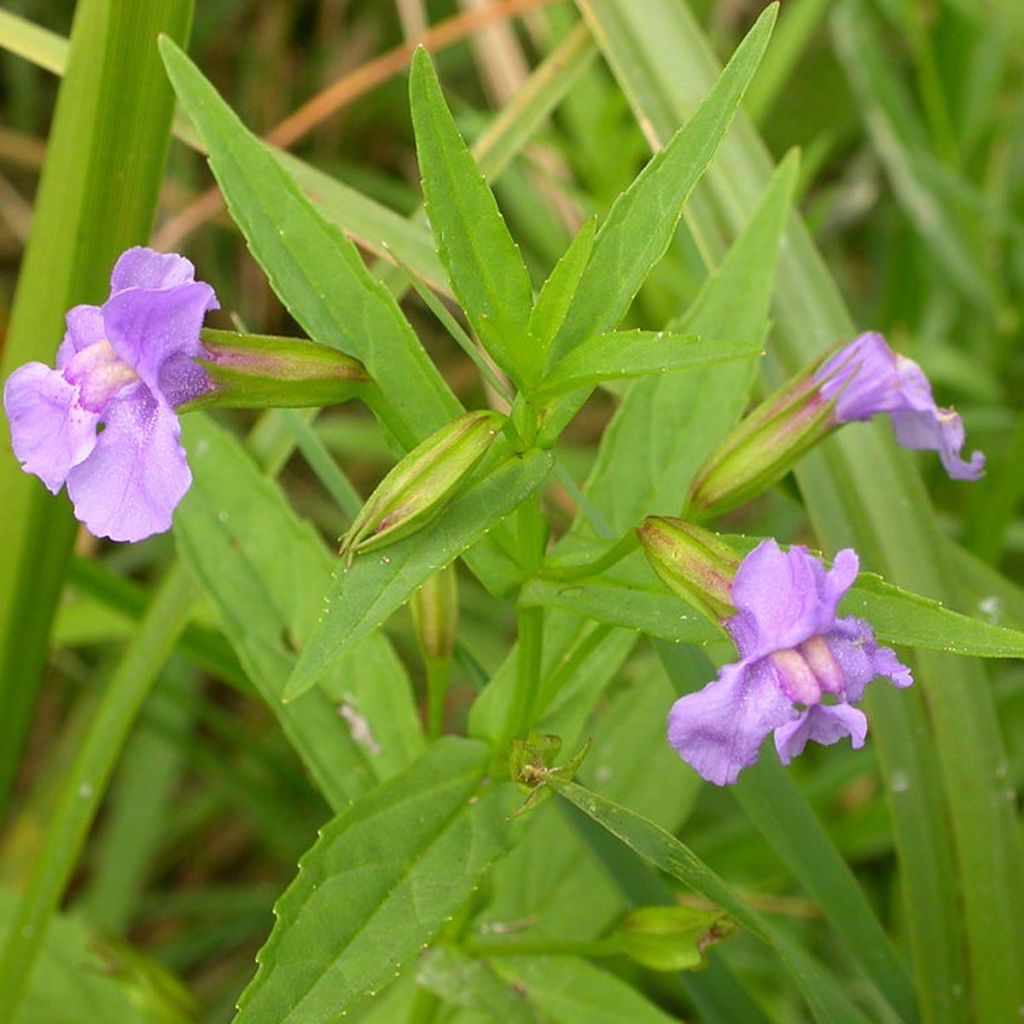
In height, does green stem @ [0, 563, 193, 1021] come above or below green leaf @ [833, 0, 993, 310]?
below

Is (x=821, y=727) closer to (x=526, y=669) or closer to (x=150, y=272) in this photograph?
(x=526, y=669)

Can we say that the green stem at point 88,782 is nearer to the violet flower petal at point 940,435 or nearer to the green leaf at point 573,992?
the green leaf at point 573,992

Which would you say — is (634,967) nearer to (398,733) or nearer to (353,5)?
(398,733)

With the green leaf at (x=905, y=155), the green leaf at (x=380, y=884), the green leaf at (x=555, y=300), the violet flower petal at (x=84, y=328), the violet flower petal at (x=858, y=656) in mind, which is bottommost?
the green leaf at (x=380, y=884)

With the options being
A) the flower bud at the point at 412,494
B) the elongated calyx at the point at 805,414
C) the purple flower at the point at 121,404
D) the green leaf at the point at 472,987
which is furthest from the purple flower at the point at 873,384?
the green leaf at the point at 472,987

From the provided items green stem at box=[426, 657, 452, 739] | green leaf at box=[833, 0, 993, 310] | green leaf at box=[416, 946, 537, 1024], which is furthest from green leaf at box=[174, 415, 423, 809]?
green leaf at box=[833, 0, 993, 310]

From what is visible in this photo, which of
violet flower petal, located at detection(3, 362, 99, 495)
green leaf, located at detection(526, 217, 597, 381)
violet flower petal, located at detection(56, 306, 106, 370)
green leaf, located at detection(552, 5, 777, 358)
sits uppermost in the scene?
green leaf, located at detection(552, 5, 777, 358)

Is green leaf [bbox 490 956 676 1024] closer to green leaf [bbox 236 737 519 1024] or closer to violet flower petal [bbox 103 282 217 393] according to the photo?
green leaf [bbox 236 737 519 1024]
